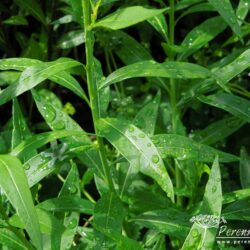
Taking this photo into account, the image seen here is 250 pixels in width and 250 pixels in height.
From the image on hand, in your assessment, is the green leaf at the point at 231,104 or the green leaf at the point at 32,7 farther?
the green leaf at the point at 32,7

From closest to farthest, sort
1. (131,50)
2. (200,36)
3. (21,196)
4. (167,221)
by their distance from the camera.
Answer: (21,196) < (167,221) < (200,36) < (131,50)

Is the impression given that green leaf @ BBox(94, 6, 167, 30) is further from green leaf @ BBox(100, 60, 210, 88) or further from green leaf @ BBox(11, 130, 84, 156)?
green leaf @ BBox(11, 130, 84, 156)

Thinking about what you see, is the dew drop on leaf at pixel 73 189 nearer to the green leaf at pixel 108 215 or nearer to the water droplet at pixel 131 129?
the green leaf at pixel 108 215

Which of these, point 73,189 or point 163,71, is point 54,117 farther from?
point 163,71

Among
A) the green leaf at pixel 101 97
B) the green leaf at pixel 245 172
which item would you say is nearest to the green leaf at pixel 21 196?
the green leaf at pixel 101 97

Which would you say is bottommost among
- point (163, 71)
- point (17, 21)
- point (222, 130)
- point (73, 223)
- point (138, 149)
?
point (73, 223)

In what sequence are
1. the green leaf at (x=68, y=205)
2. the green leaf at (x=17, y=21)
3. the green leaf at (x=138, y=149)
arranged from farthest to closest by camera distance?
the green leaf at (x=17, y=21) < the green leaf at (x=68, y=205) < the green leaf at (x=138, y=149)

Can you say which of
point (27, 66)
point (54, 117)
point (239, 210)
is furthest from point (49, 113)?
point (239, 210)

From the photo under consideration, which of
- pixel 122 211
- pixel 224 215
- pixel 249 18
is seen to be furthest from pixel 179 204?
pixel 249 18

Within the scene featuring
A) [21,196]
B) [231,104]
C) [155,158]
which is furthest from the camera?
[231,104]
